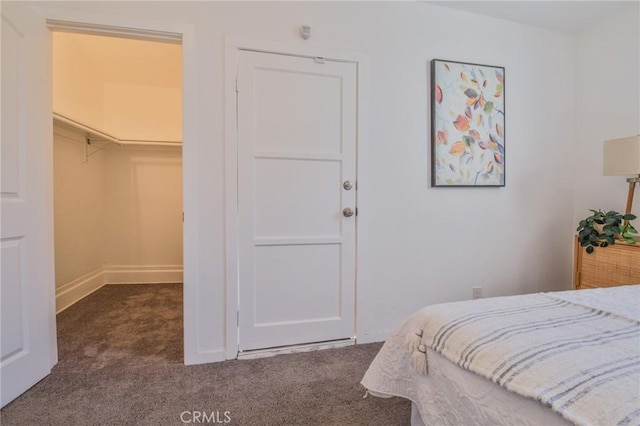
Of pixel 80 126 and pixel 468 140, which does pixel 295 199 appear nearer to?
pixel 468 140

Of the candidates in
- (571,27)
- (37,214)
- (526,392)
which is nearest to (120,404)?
(37,214)

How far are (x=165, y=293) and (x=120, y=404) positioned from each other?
201cm

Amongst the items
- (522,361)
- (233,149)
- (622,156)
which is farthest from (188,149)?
(622,156)

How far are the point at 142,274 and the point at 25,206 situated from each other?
A: 2.38 metres

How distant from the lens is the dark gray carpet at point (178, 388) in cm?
151

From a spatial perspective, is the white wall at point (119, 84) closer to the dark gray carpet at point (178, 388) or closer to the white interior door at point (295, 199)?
the white interior door at point (295, 199)

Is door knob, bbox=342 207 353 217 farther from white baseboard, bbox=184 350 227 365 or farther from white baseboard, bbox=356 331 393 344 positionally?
white baseboard, bbox=184 350 227 365

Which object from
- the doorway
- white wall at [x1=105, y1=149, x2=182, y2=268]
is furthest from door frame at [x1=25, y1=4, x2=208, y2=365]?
white wall at [x1=105, y1=149, x2=182, y2=268]

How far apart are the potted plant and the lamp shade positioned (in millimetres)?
313

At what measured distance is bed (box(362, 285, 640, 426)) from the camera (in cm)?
71

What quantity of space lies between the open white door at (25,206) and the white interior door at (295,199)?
1.09 meters

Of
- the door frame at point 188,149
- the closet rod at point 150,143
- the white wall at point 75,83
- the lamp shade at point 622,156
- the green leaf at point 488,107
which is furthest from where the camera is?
the closet rod at point 150,143

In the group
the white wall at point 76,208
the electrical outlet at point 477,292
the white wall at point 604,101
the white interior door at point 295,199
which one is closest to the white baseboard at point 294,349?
the white interior door at point 295,199

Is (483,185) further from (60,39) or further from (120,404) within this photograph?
(60,39)
